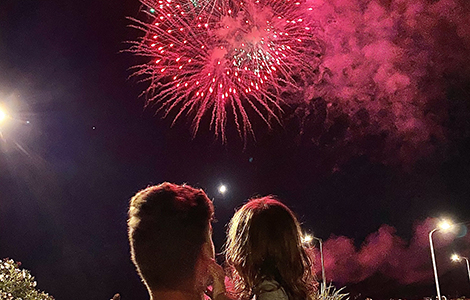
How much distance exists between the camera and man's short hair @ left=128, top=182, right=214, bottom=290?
282cm

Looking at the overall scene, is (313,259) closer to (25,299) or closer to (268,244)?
(268,244)

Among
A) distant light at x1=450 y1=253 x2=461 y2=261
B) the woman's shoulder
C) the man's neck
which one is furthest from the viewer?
distant light at x1=450 y1=253 x2=461 y2=261

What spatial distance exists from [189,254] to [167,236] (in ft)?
0.58

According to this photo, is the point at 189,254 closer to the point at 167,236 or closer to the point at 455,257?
the point at 167,236

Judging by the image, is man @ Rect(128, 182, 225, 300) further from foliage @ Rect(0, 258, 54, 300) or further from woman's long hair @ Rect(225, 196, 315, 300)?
foliage @ Rect(0, 258, 54, 300)

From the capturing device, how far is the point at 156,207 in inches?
113

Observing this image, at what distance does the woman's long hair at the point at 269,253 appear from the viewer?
337 cm

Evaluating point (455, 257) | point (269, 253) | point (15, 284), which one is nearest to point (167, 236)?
point (269, 253)

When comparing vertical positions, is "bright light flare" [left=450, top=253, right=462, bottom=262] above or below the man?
above

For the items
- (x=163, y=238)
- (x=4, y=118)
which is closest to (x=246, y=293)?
(x=163, y=238)

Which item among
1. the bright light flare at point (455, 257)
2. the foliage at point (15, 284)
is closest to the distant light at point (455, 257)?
the bright light flare at point (455, 257)

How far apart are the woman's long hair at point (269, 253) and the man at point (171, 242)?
0.55m

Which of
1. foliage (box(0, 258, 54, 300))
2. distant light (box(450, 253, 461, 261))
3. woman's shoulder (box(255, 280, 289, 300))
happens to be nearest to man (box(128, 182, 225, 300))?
woman's shoulder (box(255, 280, 289, 300))

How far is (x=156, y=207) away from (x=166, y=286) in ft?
1.59
